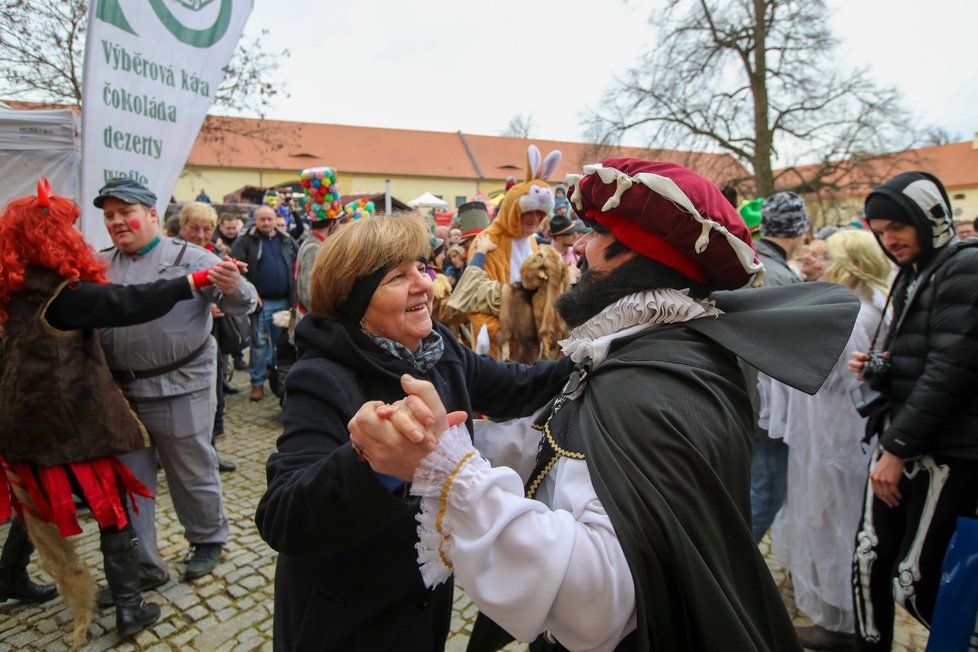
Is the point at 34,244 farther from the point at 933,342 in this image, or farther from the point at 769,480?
the point at 769,480

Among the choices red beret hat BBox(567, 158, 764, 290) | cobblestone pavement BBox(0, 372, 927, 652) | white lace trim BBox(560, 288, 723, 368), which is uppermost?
red beret hat BBox(567, 158, 764, 290)

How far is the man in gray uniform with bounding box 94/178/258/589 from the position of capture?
3.04 m

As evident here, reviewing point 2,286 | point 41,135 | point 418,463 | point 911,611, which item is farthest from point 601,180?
point 41,135

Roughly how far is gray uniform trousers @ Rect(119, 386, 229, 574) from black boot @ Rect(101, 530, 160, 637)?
10.1 inches

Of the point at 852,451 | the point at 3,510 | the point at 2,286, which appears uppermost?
the point at 2,286

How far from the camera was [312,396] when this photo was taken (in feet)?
4.79

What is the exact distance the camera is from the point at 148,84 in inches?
133

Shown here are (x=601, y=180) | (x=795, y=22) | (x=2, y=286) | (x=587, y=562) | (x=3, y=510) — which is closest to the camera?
(x=587, y=562)

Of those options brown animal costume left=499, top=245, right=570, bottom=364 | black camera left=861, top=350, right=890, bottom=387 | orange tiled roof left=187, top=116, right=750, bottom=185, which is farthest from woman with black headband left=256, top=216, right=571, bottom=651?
orange tiled roof left=187, top=116, right=750, bottom=185

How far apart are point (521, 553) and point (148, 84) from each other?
370 cm

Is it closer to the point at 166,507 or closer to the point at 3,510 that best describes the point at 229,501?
the point at 166,507

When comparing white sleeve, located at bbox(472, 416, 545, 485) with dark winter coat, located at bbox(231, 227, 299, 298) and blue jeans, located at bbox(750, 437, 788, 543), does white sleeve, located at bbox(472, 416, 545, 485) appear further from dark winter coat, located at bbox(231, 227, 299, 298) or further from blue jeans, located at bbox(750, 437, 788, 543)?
dark winter coat, located at bbox(231, 227, 299, 298)

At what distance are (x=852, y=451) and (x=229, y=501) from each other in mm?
4220

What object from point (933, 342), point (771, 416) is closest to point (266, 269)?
point (771, 416)
